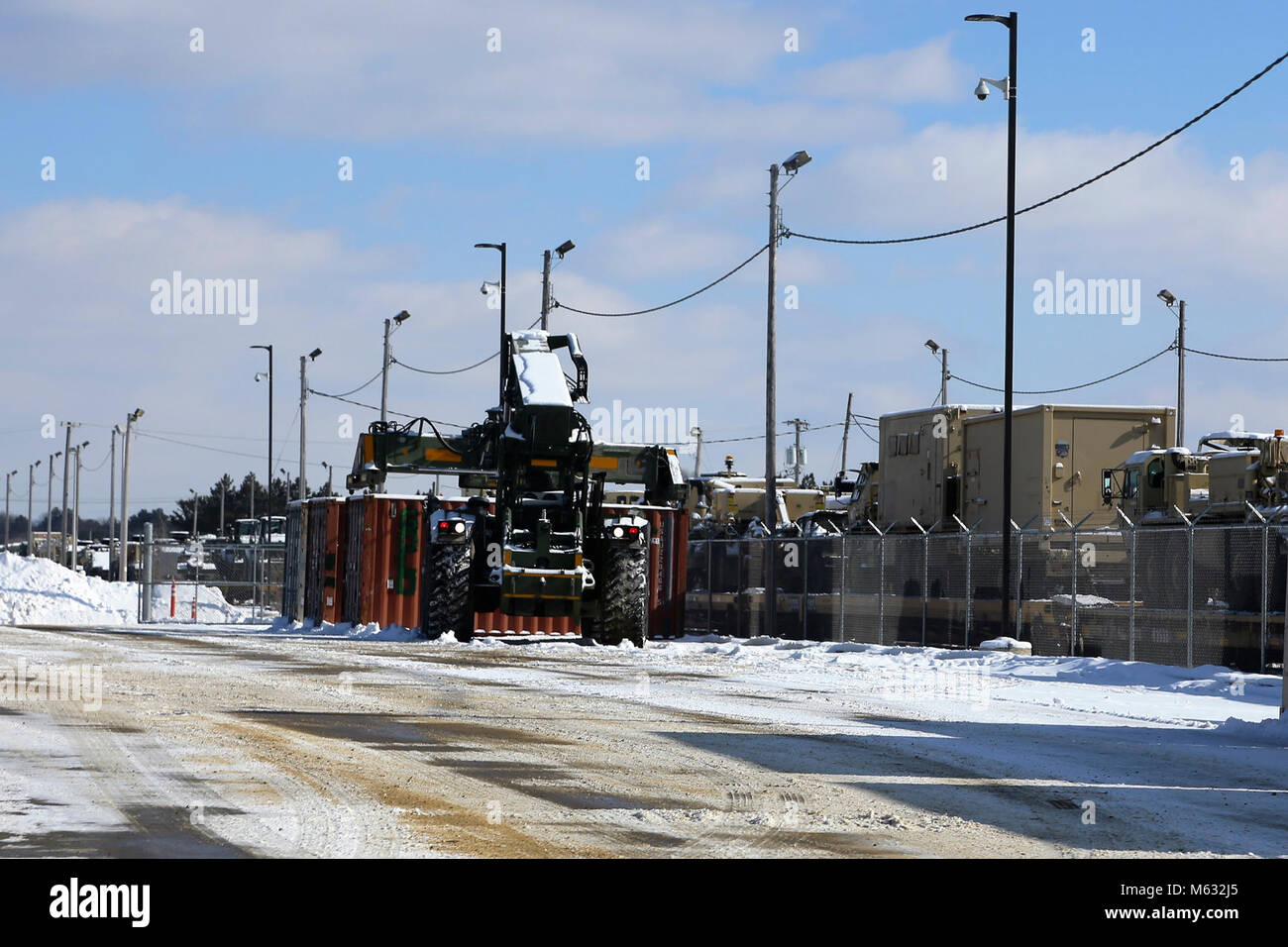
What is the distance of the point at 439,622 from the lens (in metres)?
28.4

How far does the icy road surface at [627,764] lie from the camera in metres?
8.33

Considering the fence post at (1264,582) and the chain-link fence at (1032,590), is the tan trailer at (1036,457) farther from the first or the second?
the fence post at (1264,582)

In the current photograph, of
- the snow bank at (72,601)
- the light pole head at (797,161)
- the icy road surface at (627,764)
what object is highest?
the light pole head at (797,161)

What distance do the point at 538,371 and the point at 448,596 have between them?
4753 mm

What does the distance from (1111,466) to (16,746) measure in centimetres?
2571

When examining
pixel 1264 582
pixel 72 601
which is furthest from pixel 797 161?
pixel 72 601

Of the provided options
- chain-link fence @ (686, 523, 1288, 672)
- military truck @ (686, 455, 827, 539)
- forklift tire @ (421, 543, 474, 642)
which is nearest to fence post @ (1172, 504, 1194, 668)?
chain-link fence @ (686, 523, 1288, 672)

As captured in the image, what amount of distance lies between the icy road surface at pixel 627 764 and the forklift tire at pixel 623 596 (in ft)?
19.8

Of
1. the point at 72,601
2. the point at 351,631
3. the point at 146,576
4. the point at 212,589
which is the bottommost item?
the point at 212,589

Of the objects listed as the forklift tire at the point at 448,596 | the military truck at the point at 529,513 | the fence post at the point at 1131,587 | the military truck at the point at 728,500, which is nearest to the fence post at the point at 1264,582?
the fence post at the point at 1131,587

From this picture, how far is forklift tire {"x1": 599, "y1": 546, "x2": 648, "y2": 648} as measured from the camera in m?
27.5

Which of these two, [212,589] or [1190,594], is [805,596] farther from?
[212,589]

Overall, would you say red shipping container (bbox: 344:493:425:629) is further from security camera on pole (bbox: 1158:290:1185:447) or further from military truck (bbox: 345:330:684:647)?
security camera on pole (bbox: 1158:290:1185:447)

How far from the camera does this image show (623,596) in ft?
91.0
